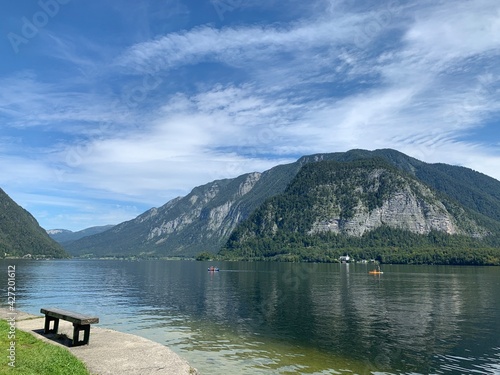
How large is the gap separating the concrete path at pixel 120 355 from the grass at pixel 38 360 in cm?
139

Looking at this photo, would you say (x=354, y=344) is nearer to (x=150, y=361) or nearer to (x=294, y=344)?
(x=294, y=344)

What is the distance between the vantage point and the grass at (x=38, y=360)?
19.1 metres

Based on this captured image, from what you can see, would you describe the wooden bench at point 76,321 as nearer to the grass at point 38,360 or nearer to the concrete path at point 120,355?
the concrete path at point 120,355

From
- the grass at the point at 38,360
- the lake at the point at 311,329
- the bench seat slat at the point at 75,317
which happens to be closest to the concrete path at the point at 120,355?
the grass at the point at 38,360

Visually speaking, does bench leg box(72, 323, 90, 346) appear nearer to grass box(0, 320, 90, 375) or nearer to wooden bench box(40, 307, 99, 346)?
wooden bench box(40, 307, 99, 346)

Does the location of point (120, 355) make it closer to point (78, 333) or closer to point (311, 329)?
point (78, 333)

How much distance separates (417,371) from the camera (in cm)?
3238

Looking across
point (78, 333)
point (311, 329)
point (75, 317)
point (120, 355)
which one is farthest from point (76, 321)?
point (311, 329)

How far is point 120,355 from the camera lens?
26.1 m

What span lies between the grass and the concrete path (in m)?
1.39

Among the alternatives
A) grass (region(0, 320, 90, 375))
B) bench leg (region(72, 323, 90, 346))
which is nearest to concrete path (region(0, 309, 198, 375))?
bench leg (region(72, 323, 90, 346))

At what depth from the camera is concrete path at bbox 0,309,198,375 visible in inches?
917

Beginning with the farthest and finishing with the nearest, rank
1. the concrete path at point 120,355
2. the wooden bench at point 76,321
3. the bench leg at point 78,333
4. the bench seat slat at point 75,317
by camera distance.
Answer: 1. the bench leg at point 78,333
2. the wooden bench at point 76,321
3. the bench seat slat at point 75,317
4. the concrete path at point 120,355

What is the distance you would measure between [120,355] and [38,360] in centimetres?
624
